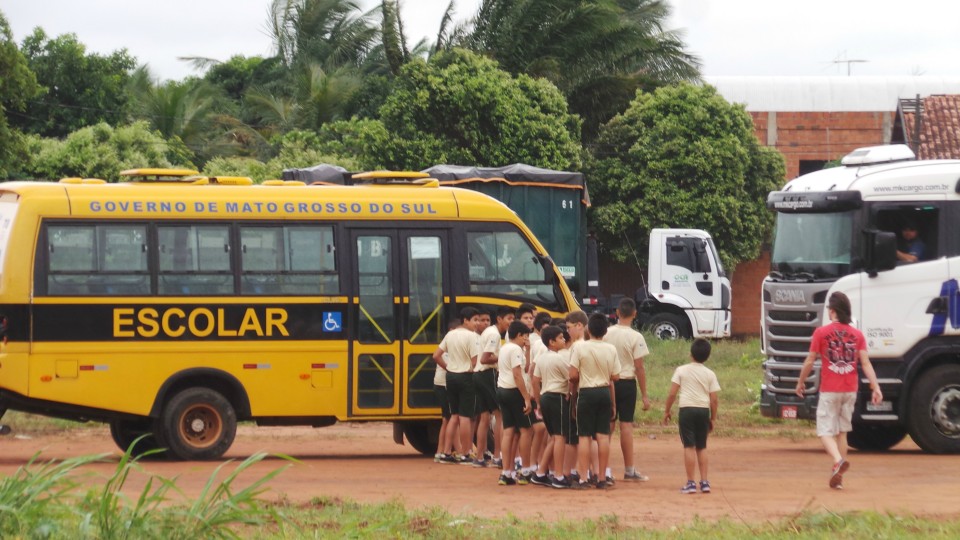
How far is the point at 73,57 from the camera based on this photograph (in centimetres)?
4469

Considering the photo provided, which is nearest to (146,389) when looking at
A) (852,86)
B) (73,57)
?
(73,57)

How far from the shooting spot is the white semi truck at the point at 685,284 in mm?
30344

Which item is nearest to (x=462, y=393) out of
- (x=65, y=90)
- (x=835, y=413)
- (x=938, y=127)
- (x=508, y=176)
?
(x=835, y=413)

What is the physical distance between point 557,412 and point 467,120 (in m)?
20.5

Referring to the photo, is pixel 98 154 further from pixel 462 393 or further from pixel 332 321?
pixel 462 393

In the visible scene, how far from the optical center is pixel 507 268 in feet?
51.0

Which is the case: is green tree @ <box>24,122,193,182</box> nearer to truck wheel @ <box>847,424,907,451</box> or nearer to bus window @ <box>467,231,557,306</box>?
bus window @ <box>467,231,557,306</box>

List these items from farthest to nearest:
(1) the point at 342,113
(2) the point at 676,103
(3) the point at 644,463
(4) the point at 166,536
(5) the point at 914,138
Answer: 1. (1) the point at 342,113
2. (2) the point at 676,103
3. (5) the point at 914,138
4. (3) the point at 644,463
5. (4) the point at 166,536

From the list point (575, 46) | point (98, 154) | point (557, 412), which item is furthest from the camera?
point (575, 46)

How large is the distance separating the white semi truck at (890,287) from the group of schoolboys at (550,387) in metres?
3.14

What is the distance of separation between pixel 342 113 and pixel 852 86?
1753 centimetres

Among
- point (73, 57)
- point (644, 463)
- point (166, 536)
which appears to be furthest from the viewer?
point (73, 57)

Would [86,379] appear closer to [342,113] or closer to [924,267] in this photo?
[924,267]

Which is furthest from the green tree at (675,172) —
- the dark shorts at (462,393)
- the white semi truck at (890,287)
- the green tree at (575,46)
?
the dark shorts at (462,393)
